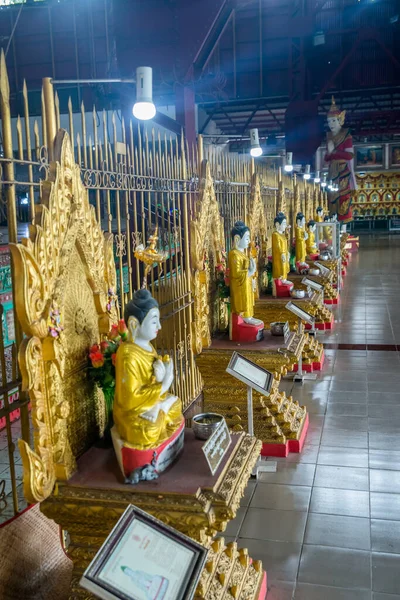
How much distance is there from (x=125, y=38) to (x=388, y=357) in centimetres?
676

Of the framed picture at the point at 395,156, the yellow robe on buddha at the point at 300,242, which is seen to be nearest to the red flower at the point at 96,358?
the yellow robe on buddha at the point at 300,242

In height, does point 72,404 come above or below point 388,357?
above

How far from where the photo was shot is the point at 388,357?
765 cm

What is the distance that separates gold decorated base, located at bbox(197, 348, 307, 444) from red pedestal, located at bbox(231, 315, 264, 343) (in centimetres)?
30

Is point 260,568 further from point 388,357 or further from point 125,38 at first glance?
point 125,38

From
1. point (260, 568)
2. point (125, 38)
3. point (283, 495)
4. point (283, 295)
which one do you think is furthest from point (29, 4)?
point (260, 568)

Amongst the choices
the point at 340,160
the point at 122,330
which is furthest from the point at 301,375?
the point at 340,160

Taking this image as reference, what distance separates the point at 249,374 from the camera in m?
4.09

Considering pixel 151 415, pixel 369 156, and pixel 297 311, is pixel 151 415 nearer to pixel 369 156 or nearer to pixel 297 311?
pixel 297 311

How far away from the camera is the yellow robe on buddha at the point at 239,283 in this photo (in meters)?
5.17

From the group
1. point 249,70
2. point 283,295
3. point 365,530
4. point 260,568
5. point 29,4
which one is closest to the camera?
point 260,568

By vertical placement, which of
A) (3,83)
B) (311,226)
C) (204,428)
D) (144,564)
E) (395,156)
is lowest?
(144,564)

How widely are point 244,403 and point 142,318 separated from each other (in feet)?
8.67

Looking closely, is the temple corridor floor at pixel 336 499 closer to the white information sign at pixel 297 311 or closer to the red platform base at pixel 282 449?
the red platform base at pixel 282 449
